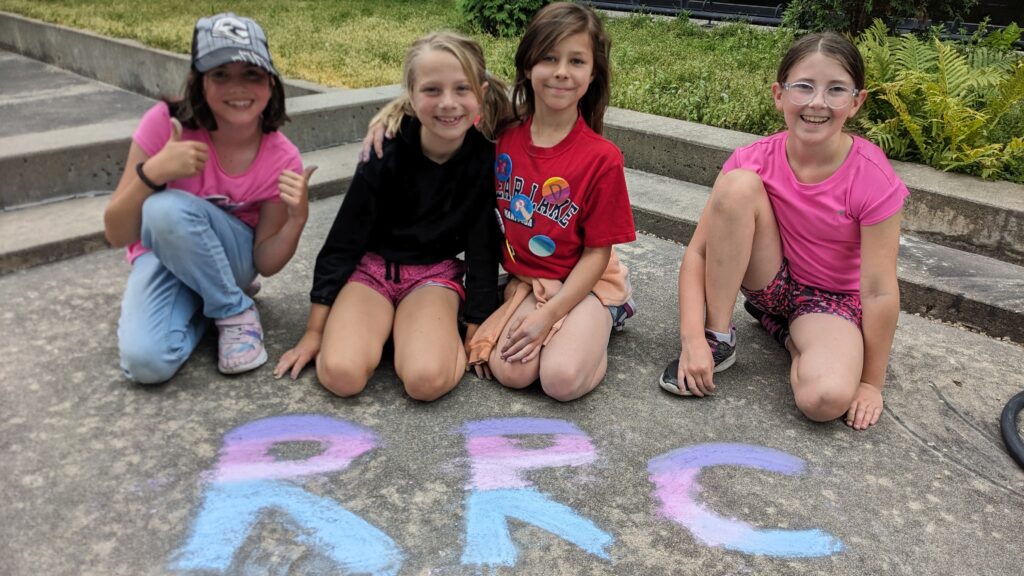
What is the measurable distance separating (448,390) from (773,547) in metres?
1.06

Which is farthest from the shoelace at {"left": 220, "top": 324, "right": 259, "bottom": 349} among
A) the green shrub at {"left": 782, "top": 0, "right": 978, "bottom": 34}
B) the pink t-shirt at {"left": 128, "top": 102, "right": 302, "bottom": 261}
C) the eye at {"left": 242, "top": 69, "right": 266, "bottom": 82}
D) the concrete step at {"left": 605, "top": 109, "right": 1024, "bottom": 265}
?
the green shrub at {"left": 782, "top": 0, "right": 978, "bottom": 34}

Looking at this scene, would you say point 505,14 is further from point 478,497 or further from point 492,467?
point 478,497

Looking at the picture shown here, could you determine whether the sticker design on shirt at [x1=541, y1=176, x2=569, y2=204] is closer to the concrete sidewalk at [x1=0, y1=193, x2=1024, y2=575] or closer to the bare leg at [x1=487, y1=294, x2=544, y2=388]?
the bare leg at [x1=487, y1=294, x2=544, y2=388]

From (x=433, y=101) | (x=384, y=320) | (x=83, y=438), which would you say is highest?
(x=433, y=101)

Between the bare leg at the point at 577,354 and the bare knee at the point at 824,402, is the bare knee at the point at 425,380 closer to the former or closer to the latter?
the bare leg at the point at 577,354

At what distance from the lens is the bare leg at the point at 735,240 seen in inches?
98.6

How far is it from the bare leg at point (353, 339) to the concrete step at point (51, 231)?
1.46m

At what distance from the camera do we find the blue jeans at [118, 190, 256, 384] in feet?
7.98

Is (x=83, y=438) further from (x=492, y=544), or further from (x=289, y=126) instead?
(x=289, y=126)

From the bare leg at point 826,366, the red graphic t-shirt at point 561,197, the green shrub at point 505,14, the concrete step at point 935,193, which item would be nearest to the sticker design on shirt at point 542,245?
the red graphic t-shirt at point 561,197

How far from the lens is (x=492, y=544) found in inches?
75.0

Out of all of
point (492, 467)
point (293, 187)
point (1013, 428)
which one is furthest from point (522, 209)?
point (1013, 428)

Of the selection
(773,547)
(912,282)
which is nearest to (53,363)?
(773,547)

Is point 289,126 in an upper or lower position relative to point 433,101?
lower
